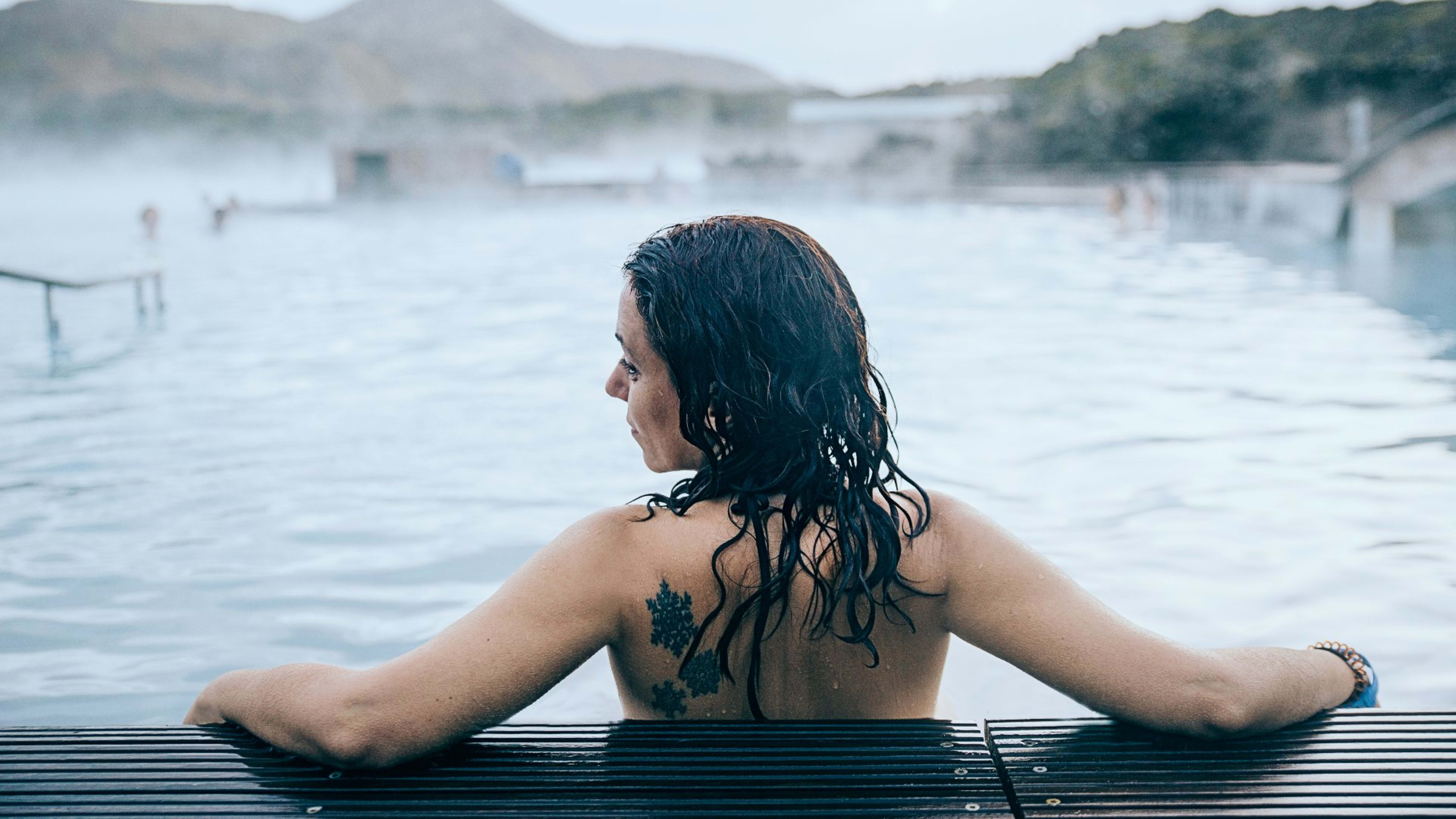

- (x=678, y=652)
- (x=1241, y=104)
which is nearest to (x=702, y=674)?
(x=678, y=652)

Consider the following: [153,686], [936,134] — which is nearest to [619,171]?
[936,134]

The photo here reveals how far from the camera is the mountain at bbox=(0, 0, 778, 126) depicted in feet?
328

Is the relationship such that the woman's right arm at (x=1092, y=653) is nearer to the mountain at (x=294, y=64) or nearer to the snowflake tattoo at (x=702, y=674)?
A: the snowflake tattoo at (x=702, y=674)

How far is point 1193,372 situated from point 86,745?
29.5ft

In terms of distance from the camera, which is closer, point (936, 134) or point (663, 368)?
point (663, 368)

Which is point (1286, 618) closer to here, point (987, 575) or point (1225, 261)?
point (987, 575)

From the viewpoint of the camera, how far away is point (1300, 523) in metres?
5.69

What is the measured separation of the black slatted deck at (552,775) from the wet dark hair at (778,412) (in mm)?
179

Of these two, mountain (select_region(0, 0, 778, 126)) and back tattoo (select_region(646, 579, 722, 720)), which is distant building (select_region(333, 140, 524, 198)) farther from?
mountain (select_region(0, 0, 778, 126))

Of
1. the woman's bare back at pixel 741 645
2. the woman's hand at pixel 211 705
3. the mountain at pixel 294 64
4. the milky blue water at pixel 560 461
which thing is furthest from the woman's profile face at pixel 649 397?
the mountain at pixel 294 64

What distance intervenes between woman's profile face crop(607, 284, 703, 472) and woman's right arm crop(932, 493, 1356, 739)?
410 millimetres

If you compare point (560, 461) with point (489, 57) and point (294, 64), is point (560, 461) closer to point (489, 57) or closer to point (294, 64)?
point (294, 64)

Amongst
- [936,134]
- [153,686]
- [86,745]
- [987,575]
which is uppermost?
[936,134]

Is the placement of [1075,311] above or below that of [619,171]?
below
